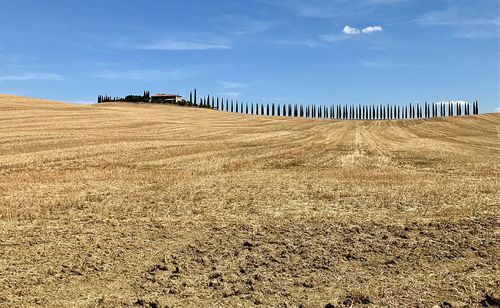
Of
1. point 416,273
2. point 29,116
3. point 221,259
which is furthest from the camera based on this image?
point 29,116

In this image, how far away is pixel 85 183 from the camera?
12234 mm

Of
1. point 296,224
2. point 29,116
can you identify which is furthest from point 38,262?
point 29,116

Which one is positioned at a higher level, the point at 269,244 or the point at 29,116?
the point at 29,116

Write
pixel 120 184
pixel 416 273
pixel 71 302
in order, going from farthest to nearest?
pixel 120 184
pixel 416 273
pixel 71 302

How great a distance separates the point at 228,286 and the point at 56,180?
9.52 meters

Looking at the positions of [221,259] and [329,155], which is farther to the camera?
[329,155]

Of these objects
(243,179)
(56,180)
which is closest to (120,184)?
(56,180)

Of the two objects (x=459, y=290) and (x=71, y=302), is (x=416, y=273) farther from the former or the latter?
(x=71, y=302)

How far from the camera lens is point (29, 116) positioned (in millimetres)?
37969

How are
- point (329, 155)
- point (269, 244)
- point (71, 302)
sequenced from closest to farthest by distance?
point (71, 302) < point (269, 244) < point (329, 155)

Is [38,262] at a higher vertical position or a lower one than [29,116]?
lower

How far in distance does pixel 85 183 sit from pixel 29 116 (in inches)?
1202

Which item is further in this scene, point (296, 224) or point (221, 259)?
point (296, 224)

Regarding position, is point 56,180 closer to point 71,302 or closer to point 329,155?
point 71,302
